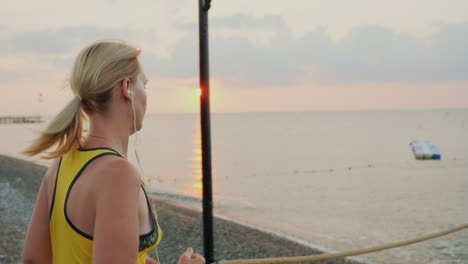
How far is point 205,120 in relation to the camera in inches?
83.4

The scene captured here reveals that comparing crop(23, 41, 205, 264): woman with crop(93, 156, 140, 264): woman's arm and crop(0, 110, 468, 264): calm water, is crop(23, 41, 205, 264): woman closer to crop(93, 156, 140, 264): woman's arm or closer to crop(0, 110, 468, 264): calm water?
crop(93, 156, 140, 264): woman's arm

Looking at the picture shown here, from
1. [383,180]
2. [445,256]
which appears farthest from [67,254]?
[383,180]

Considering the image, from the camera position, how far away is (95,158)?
1272mm

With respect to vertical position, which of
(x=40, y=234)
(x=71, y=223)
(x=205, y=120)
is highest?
(x=205, y=120)

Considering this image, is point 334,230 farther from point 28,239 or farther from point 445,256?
point 28,239

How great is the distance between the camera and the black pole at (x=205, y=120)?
2.11 m

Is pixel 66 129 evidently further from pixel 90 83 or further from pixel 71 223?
pixel 71 223

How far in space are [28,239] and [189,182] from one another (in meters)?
32.2

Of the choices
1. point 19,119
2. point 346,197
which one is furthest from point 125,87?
point 19,119

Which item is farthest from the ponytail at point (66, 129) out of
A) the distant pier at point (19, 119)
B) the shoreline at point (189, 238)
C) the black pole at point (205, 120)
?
the distant pier at point (19, 119)

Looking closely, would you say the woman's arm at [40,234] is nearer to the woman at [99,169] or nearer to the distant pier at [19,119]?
the woman at [99,169]

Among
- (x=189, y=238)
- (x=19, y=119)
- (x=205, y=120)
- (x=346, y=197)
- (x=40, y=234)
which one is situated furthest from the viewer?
(x=19, y=119)

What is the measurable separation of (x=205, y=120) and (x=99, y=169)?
3.17ft

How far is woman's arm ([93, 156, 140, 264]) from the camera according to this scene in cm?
114
